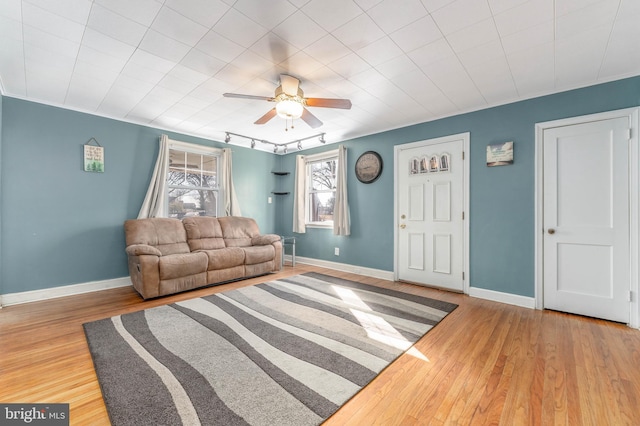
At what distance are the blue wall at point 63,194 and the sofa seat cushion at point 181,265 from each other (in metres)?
1.15

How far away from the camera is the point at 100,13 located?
1839 mm

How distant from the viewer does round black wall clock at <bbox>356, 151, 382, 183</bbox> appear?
4.46 meters

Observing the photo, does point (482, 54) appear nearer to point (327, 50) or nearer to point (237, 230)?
point (327, 50)

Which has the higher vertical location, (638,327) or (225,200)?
(225,200)

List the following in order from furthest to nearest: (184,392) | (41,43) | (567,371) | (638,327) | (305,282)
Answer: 1. (305,282)
2. (638,327)
3. (41,43)
4. (567,371)
5. (184,392)

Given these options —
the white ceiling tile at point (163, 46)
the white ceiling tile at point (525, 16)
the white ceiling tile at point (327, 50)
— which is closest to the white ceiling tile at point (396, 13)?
the white ceiling tile at point (327, 50)

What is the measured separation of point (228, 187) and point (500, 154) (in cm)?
447

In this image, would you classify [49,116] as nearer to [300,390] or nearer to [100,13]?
[100,13]

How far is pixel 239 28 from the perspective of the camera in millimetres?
1970

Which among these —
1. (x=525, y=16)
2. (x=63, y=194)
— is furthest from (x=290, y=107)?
(x=63, y=194)

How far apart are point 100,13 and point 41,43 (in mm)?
839

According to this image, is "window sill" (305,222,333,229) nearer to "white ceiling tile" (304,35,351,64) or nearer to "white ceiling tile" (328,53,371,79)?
"white ceiling tile" (328,53,371,79)

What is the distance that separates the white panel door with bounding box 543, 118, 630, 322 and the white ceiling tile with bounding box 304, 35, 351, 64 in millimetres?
2628

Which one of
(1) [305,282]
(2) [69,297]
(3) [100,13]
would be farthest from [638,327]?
(2) [69,297]
